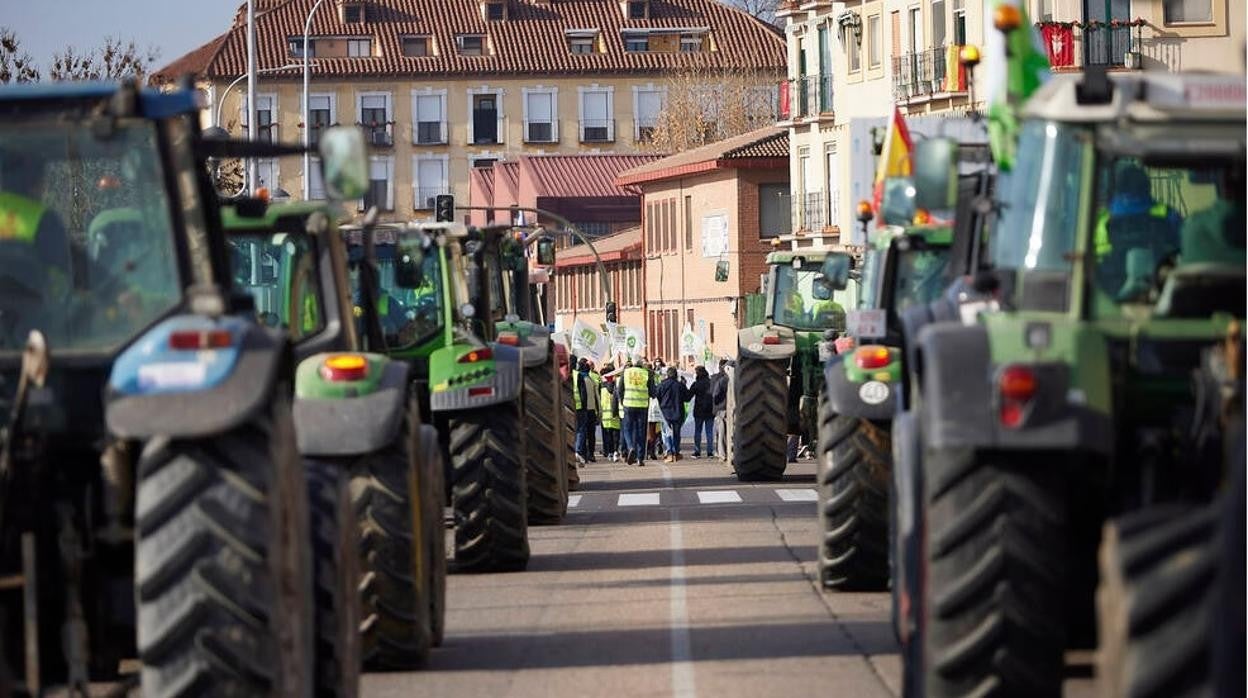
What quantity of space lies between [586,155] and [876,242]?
8877 cm

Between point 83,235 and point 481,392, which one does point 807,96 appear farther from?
point 83,235

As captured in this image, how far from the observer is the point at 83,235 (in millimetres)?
9102

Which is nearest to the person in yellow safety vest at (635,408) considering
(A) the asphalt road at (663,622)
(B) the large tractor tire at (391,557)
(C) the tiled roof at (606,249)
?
(A) the asphalt road at (663,622)

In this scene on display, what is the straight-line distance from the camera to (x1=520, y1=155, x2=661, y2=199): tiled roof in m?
104

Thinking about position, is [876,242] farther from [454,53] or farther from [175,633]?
[454,53]

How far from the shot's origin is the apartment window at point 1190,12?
51.5 meters

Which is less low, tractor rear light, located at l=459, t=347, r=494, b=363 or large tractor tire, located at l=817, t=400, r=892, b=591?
tractor rear light, located at l=459, t=347, r=494, b=363

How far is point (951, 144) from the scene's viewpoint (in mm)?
9711

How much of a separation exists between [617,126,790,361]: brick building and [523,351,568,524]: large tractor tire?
50.4m

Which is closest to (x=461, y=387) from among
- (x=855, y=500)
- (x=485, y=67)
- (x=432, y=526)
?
(x=855, y=500)

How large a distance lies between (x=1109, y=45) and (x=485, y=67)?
6148cm

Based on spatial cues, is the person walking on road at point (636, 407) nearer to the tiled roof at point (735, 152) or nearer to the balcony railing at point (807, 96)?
the balcony railing at point (807, 96)

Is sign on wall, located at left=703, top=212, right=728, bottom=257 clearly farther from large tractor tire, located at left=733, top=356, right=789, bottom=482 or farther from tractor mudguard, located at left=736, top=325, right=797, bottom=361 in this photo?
tractor mudguard, located at left=736, top=325, right=797, bottom=361

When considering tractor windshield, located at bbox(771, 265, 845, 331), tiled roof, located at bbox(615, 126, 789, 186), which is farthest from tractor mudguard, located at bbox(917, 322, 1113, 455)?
tiled roof, located at bbox(615, 126, 789, 186)
